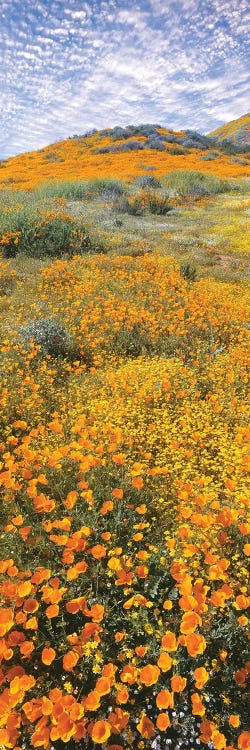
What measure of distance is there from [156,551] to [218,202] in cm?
2377

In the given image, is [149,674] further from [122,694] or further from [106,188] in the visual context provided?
[106,188]

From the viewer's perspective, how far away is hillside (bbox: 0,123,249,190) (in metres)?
29.3

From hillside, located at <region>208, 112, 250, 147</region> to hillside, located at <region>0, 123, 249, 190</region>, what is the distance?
9.96m

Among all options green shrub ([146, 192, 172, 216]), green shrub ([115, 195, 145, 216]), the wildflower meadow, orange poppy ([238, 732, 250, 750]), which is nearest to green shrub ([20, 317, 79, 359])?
the wildflower meadow

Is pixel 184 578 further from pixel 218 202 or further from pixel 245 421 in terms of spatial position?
pixel 218 202

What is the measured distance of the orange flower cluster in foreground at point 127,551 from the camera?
212 centimetres

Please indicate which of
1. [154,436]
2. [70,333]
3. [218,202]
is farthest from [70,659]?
[218,202]

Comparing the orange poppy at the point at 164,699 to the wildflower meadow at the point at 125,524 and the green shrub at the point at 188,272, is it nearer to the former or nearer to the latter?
the wildflower meadow at the point at 125,524

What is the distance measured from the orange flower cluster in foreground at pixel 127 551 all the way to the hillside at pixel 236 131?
55.5m

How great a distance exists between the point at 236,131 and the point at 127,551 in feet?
237

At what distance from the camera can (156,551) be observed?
295cm

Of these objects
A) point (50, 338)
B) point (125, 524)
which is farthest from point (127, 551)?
point (50, 338)

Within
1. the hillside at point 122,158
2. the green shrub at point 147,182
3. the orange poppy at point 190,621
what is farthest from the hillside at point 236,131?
the orange poppy at point 190,621

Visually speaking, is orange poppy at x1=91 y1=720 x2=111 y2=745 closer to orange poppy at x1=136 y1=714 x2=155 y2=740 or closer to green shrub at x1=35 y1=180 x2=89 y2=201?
orange poppy at x1=136 y1=714 x2=155 y2=740
